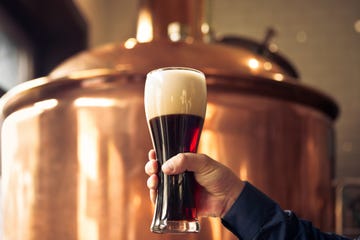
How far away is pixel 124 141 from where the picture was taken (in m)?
1.32

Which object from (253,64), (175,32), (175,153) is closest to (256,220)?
(175,153)

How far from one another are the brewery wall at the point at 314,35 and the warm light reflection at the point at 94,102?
6.45 feet

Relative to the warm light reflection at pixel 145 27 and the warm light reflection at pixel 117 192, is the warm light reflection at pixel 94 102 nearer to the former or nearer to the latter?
the warm light reflection at pixel 117 192

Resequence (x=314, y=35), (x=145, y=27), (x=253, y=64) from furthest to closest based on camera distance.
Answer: (x=314, y=35) < (x=145, y=27) < (x=253, y=64)

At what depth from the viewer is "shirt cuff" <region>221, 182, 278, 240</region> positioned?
2.93 ft

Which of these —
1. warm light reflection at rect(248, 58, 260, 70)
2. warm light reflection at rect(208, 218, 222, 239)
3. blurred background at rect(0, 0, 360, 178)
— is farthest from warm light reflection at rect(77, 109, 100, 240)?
blurred background at rect(0, 0, 360, 178)

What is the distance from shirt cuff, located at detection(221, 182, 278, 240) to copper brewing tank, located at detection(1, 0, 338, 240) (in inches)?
16.1

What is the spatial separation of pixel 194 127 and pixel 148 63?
0.54 metres

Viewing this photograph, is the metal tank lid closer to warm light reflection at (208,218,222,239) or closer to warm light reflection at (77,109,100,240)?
warm light reflection at (77,109,100,240)

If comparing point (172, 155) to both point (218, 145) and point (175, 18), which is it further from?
point (175, 18)

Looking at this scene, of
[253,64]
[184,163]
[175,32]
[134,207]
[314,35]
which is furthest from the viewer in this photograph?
[314,35]

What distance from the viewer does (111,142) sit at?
133 centimetres

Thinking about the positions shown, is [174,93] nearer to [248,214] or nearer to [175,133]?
[175,133]

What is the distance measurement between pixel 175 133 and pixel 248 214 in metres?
0.16
